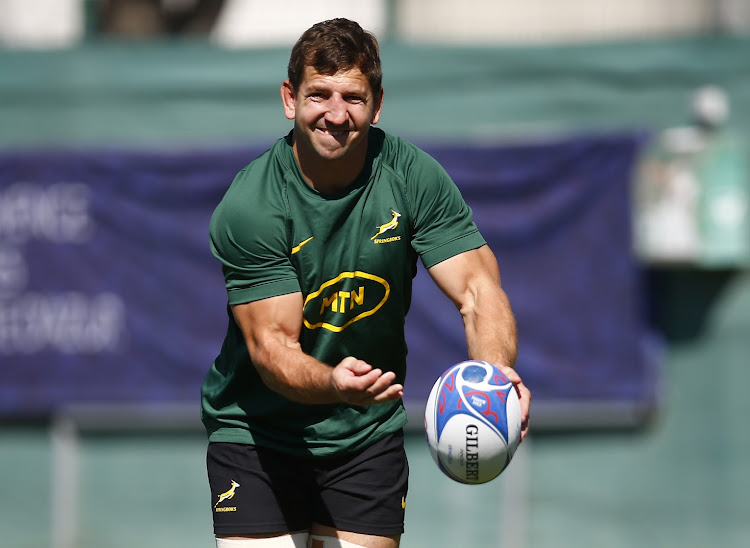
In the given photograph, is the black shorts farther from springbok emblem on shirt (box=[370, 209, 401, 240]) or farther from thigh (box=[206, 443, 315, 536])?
springbok emblem on shirt (box=[370, 209, 401, 240])

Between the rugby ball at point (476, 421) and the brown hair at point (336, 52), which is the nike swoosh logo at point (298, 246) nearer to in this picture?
the brown hair at point (336, 52)

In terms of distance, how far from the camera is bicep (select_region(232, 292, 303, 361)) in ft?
13.0

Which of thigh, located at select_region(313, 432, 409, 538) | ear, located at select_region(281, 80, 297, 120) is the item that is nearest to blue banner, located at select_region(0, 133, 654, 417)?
thigh, located at select_region(313, 432, 409, 538)

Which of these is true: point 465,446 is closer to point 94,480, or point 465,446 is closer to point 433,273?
point 433,273

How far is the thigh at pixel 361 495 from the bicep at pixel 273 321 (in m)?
0.58

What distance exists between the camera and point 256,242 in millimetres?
3988

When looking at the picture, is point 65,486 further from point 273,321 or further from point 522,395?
point 522,395

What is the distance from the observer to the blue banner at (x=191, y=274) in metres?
7.53

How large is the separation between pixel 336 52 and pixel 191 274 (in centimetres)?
418

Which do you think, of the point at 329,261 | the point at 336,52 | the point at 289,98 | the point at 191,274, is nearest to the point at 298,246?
the point at 329,261

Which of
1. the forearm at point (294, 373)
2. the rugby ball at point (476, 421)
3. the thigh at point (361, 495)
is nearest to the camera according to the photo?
the forearm at point (294, 373)

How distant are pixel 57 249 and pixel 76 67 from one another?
136 cm

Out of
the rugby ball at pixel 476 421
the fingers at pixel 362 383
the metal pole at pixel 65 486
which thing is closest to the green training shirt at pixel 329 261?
the rugby ball at pixel 476 421

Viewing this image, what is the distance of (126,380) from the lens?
7906 millimetres
